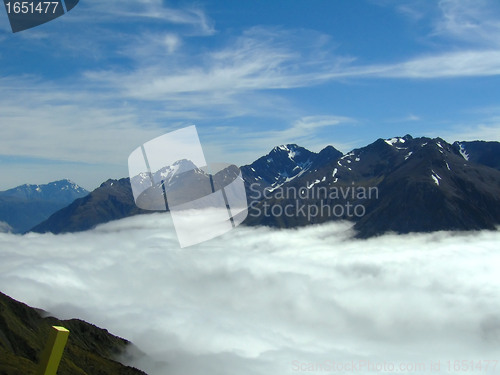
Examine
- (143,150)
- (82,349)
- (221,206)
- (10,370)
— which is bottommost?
(82,349)

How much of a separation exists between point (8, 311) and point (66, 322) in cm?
3519

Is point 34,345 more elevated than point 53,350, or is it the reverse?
point 53,350

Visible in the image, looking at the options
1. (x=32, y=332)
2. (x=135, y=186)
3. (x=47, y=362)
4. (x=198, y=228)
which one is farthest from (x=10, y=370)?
(x=47, y=362)

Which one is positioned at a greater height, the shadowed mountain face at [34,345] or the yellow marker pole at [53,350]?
the yellow marker pole at [53,350]

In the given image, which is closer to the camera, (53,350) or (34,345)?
(53,350)

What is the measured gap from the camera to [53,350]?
1742 centimetres

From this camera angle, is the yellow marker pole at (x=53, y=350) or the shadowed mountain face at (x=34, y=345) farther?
the shadowed mountain face at (x=34, y=345)

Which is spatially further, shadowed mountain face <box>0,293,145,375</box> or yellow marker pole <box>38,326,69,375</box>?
shadowed mountain face <box>0,293,145,375</box>

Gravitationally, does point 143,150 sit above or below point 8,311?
above

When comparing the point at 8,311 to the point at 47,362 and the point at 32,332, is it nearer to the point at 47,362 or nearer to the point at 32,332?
the point at 32,332

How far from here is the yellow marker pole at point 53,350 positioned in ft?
57.1

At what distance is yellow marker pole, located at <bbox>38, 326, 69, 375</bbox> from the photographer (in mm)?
17391

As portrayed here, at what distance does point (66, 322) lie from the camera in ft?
623

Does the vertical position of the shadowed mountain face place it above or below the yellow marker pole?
below
